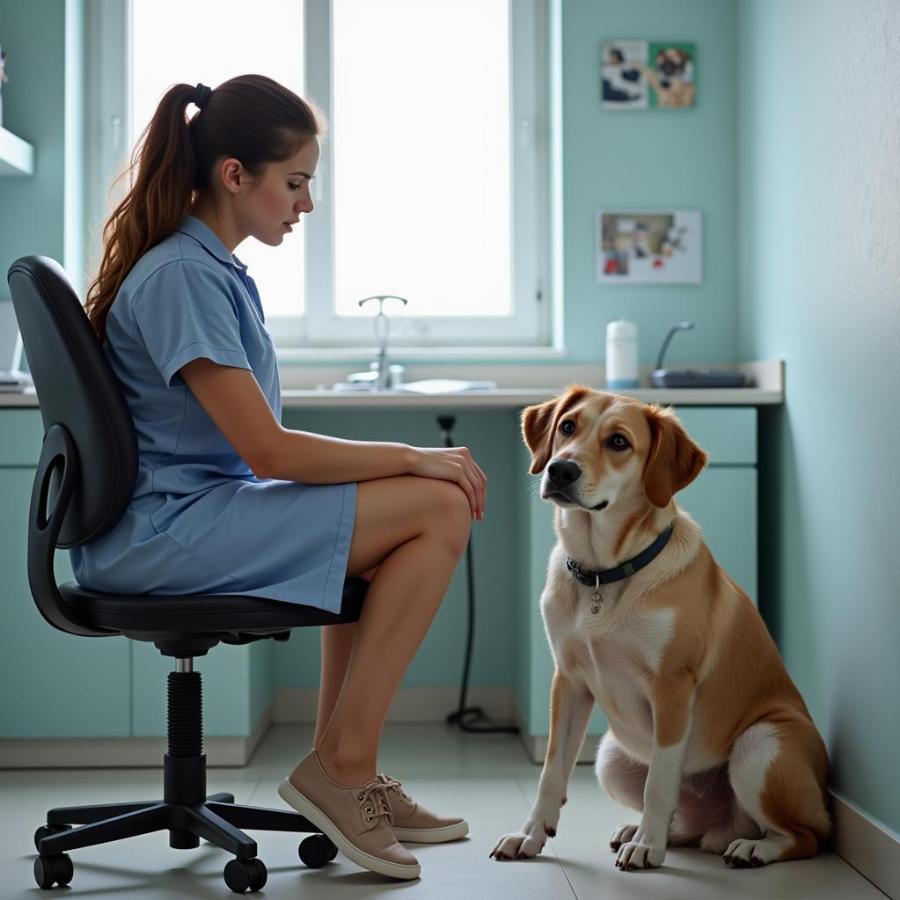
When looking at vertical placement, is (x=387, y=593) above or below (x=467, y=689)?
above

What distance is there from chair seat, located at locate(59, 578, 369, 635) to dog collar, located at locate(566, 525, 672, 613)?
47 cm

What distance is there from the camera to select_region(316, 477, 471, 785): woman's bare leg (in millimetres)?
1852

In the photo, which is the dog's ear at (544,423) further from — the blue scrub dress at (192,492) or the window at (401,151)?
the window at (401,151)

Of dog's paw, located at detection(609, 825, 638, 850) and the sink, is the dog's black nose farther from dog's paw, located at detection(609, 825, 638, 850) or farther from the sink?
the sink

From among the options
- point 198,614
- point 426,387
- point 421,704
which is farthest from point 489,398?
point 198,614

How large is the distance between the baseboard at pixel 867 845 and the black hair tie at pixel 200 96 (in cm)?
162

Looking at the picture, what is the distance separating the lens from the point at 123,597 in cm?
179

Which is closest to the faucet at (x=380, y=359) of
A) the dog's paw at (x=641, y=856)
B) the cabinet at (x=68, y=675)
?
the cabinet at (x=68, y=675)

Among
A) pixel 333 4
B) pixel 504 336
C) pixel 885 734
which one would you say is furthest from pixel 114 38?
pixel 885 734

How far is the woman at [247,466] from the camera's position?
1784mm

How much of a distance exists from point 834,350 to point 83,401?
1.44m

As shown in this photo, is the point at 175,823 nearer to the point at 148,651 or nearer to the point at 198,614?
the point at 198,614

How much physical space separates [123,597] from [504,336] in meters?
1.96

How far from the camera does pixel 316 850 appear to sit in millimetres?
1989
